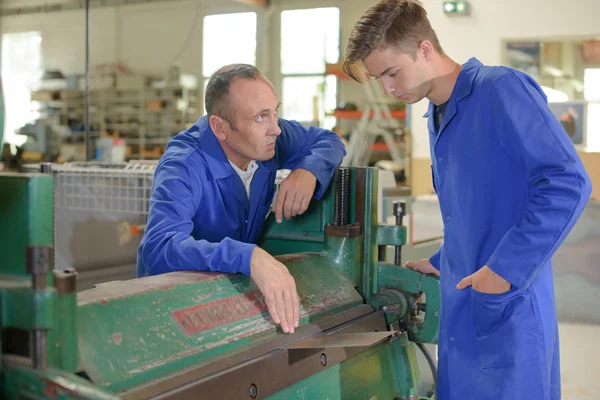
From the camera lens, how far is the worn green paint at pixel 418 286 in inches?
67.4

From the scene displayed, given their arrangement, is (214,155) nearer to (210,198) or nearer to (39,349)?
(210,198)

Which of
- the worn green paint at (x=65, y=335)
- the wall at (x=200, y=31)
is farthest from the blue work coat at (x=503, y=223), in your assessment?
the wall at (x=200, y=31)

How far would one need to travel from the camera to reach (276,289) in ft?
4.16

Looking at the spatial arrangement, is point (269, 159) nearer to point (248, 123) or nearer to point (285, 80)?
point (248, 123)

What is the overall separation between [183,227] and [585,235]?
3.51 meters

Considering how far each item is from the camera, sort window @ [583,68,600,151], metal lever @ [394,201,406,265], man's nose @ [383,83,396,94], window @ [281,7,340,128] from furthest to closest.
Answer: window @ [281,7,340,128], window @ [583,68,600,151], metal lever @ [394,201,406,265], man's nose @ [383,83,396,94]

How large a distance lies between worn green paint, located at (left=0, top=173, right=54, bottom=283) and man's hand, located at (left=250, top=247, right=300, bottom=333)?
0.50m

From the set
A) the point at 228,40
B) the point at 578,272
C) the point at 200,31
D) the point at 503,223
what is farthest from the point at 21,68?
the point at 503,223

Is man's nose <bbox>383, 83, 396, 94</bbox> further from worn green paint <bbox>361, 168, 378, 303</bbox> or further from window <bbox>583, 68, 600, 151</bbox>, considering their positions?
window <bbox>583, 68, 600, 151</bbox>

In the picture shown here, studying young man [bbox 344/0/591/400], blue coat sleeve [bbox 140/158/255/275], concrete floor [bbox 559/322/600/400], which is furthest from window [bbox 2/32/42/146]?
young man [bbox 344/0/591/400]

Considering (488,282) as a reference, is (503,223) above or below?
above

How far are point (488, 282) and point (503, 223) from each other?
142 millimetres

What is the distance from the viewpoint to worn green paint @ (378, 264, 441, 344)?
1.71 m

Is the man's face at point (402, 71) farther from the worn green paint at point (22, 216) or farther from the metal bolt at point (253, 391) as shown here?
the worn green paint at point (22, 216)
